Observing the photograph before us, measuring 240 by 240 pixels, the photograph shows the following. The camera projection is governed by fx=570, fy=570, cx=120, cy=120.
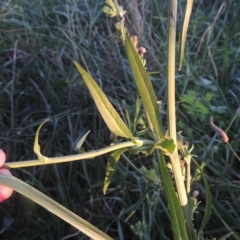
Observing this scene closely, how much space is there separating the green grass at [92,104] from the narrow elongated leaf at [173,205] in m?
0.51

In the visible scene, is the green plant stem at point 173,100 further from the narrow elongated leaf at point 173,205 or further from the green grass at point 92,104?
the green grass at point 92,104

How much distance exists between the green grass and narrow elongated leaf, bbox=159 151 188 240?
514 mm

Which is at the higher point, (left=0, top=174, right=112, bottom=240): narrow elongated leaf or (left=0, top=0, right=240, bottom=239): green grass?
(left=0, top=174, right=112, bottom=240): narrow elongated leaf

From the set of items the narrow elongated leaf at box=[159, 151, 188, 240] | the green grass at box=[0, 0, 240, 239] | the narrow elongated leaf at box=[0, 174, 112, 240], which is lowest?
the green grass at box=[0, 0, 240, 239]

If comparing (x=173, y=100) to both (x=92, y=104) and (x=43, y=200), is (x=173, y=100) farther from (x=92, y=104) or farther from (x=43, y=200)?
(x=92, y=104)

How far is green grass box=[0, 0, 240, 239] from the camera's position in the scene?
1.29 meters

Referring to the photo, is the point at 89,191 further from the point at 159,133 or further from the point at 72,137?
the point at 159,133

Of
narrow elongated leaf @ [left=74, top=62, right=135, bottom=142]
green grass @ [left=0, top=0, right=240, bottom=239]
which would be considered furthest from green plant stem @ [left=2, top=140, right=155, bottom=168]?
green grass @ [left=0, top=0, right=240, bottom=239]

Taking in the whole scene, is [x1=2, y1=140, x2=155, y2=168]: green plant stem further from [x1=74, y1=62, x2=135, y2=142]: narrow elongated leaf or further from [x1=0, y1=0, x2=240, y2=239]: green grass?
[x1=0, y1=0, x2=240, y2=239]: green grass

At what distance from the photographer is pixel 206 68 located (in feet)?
5.43

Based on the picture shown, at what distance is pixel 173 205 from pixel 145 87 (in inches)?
4.7

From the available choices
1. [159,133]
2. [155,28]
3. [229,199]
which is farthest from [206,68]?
[159,133]

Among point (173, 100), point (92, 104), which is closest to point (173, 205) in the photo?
point (173, 100)

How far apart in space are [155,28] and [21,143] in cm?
64
